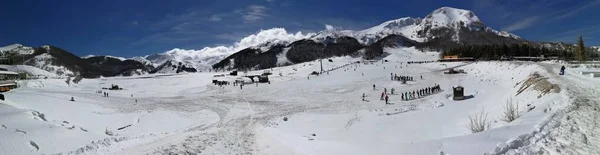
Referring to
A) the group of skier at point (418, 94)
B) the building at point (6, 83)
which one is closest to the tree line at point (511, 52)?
the group of skier at point (418, 94)

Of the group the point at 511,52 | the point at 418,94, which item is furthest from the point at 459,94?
the point at 511,52

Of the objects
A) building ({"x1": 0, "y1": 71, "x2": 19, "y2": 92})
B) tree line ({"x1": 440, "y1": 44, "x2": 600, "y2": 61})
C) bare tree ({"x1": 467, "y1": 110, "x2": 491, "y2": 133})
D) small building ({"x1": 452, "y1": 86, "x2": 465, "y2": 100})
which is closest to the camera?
bare tree ({"x1": 467, "y1": 110, "x2": 491, "y2": 133})

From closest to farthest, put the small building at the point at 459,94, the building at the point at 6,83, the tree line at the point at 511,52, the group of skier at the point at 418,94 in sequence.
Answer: the small building at the point at 459,94, the group of skier at the point at 418,94, the building at the point at 6,83, the tree line at the point at 511,52

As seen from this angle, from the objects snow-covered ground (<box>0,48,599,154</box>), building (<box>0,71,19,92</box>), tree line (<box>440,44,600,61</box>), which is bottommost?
snow-covered ground (<box>0,48,599,154</box>)

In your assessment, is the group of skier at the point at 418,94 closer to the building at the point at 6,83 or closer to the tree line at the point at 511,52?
the building at the point at 6,83

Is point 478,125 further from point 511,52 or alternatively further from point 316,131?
point 511,52

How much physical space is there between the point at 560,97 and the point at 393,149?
11.4m

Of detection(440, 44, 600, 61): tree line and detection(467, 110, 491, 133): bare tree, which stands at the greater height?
detection(440, 44, 600, 61): tree line

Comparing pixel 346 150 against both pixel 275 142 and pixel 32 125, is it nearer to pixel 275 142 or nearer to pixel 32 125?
pixel 275 142

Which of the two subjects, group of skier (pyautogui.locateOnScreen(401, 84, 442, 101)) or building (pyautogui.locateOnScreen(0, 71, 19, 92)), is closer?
group of skier (pyautogui.locateOnScreen(401, 84, 442, 101))

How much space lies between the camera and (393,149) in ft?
44.4

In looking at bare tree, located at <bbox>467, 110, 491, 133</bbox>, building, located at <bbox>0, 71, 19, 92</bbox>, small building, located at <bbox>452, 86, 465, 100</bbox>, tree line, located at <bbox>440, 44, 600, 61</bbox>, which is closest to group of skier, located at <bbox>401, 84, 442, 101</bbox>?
small building, located at <bbox>452, 86, 465, 100</bbox>

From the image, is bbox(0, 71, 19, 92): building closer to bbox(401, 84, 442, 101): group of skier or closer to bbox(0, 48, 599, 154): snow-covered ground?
bbox(0, 48, 599, 154): snow-covered ground

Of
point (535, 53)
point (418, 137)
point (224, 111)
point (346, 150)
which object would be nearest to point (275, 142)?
point (346, 150)
